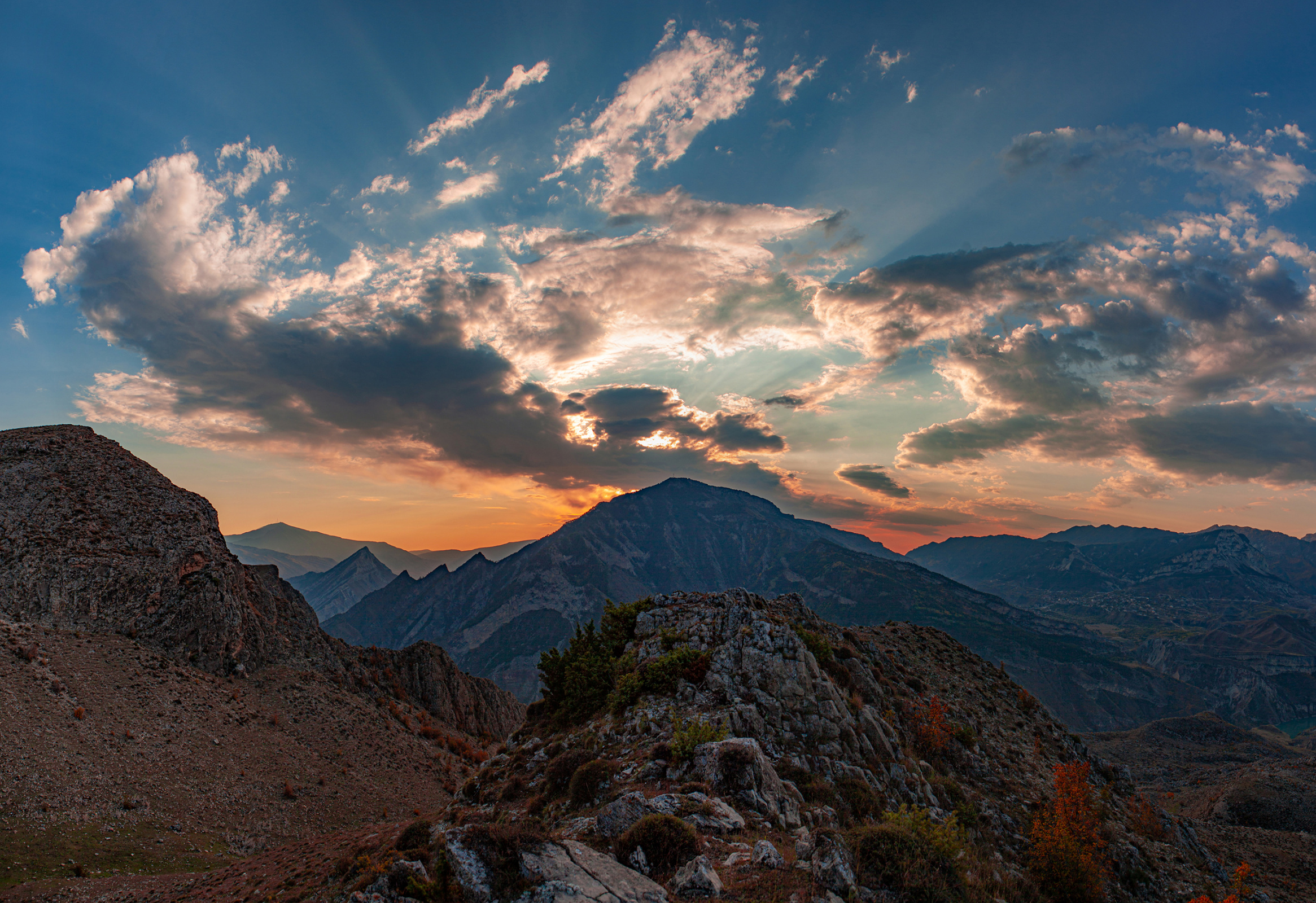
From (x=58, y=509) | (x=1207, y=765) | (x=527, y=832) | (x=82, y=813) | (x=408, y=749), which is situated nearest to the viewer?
(x=527, y=832)

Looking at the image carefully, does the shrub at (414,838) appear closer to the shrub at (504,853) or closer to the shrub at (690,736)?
the shrub at (504,853)

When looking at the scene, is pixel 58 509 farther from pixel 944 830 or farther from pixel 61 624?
pixel 944 830

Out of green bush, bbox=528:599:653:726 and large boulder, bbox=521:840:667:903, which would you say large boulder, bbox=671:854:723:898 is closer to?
large boulder, bbox=521:840:667:903

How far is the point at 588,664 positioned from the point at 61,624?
158 ft

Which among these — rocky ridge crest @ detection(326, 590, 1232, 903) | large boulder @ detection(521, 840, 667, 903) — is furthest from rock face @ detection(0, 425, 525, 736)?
large boulder @ detection(521, 840, 667, 903)

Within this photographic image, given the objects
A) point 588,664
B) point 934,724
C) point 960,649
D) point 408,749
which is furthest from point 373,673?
point 960,649

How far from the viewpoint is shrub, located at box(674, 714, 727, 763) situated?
824 inches

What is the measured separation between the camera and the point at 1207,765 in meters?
140

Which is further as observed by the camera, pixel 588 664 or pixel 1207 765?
pixel 1207 765

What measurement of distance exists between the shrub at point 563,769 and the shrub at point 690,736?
429cm

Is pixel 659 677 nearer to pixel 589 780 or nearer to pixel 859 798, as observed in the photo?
pixel 589 780

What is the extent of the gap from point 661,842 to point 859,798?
13260 mm

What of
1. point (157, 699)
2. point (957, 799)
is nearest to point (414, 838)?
point (957, 799)

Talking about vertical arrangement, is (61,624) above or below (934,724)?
above
